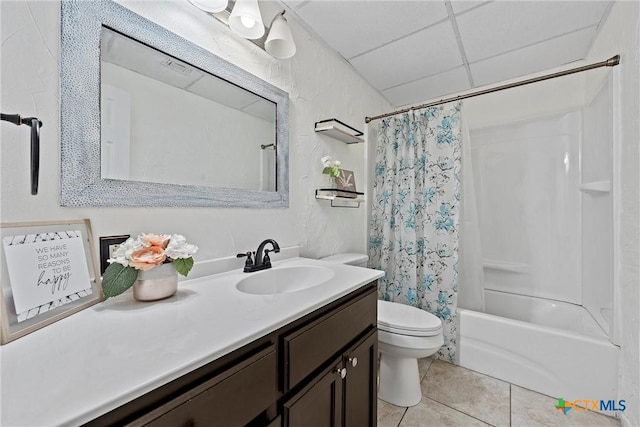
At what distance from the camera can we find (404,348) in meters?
1.46

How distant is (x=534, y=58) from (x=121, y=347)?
2905 mm

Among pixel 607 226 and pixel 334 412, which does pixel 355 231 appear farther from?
pixel 607 226

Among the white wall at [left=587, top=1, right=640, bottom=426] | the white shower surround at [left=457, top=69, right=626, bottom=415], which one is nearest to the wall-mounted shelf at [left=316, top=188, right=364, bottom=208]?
the white shower surround at [left=457, top=69, right=626, bottom=415]

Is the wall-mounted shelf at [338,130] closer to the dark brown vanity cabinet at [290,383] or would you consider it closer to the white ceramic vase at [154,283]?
the dark brown vanity cabinet at [290,383]

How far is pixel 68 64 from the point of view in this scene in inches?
30.0

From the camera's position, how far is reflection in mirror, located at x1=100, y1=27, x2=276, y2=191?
86cm

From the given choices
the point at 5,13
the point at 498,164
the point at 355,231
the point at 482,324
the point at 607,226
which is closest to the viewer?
the point at 5,13

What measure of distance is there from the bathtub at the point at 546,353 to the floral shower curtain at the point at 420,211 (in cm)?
15

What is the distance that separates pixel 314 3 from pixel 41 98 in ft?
4.50

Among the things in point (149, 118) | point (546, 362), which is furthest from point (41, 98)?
point (546, 362)

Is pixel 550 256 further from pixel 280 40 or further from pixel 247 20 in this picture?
pixel 247 20

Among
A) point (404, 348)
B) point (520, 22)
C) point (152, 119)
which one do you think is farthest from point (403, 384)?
point (520, 22)

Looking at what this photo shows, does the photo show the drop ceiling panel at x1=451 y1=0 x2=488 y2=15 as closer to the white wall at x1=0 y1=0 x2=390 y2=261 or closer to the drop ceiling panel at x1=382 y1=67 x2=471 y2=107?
the drop ceiling panel at x1=382 y1=67 x2=471 y2=107

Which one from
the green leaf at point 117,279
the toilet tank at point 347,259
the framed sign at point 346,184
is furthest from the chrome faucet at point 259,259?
the framed sign at point 346,184
